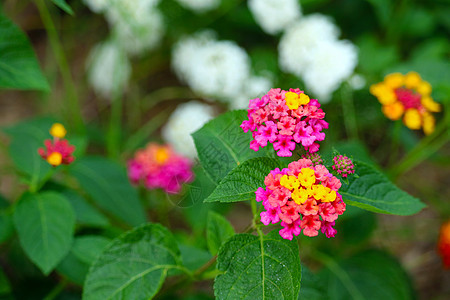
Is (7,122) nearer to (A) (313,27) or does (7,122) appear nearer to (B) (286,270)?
(A) (313,27)

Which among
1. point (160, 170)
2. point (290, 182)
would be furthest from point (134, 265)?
point (160, 170)

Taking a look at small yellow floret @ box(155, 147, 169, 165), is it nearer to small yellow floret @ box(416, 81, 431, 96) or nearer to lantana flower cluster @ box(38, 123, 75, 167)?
lantana flower cluster @ box(38, 123, 75, 167)

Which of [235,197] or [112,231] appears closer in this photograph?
[235,197]

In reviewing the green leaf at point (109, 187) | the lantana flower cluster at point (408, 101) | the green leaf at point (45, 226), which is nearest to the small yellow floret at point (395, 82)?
the lantana flower cluster at point (408, 101)

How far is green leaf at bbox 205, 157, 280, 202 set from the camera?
681 millimetres

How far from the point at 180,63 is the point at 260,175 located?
1.23m

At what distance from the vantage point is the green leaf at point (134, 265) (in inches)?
33.6

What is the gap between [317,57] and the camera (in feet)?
5.19

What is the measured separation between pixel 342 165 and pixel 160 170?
0.79 metres

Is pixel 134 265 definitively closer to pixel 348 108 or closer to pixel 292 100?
pixel 292 100

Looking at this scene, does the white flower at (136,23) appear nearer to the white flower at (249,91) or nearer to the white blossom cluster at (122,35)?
the white blossom cluster at (122,35)

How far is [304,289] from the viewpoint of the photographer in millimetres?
1008

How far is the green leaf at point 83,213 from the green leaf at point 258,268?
50 centimetres

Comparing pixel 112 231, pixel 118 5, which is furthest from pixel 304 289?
pixel 118 5
